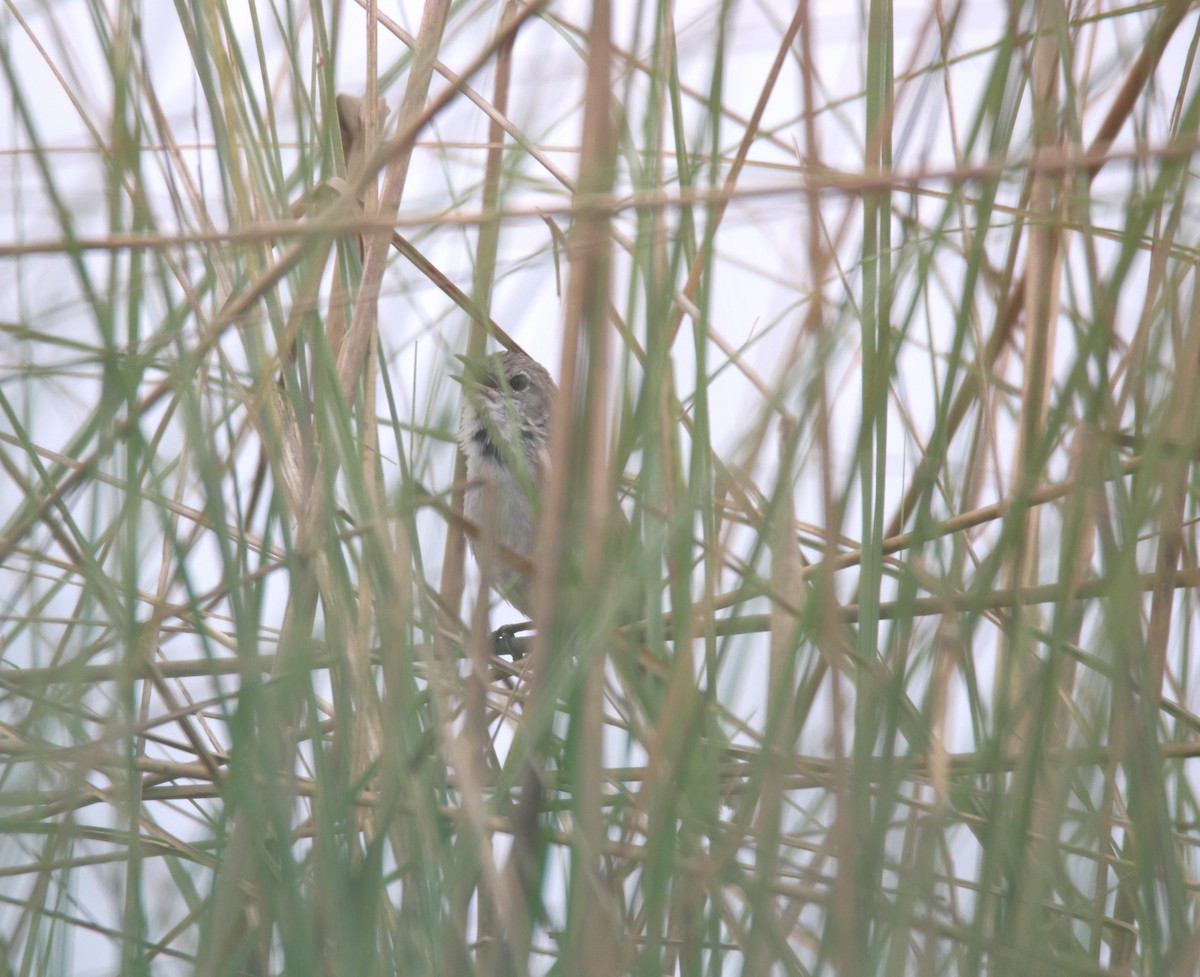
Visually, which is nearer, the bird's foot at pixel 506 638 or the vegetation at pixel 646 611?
the vegetation at pixel 646 611

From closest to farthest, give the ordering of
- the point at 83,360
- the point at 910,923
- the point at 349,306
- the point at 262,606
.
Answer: the point at 910,923, the point at 262,606, the point at 83,360, the point at 349,306

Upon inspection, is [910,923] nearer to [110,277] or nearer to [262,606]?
[262,606]

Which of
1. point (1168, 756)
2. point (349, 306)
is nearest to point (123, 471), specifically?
point (349, 306)

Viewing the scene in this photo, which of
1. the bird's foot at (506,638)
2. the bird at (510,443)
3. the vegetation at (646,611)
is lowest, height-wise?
the vegetation at (646,611)

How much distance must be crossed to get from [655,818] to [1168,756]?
0.63 meters

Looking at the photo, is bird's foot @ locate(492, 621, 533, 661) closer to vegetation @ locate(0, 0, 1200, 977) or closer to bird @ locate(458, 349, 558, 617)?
bird @ locate(458, 349, 558, 617)

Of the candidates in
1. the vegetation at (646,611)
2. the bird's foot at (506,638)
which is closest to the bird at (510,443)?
the bird's foot at (506,638)

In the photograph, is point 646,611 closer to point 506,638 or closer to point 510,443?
point 510,443

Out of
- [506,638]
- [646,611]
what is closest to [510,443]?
[506,638]

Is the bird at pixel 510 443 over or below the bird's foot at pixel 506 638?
over

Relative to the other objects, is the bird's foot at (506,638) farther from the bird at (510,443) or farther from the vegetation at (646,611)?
the vegetation at (646,611)

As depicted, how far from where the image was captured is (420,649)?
1169mm

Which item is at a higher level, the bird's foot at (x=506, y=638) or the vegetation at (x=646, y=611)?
the bird's foot at (x=506, y=638)

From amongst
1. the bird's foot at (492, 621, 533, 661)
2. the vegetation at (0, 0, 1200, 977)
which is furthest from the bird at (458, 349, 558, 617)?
the vegetation at (0, 0, 1200, 977)
